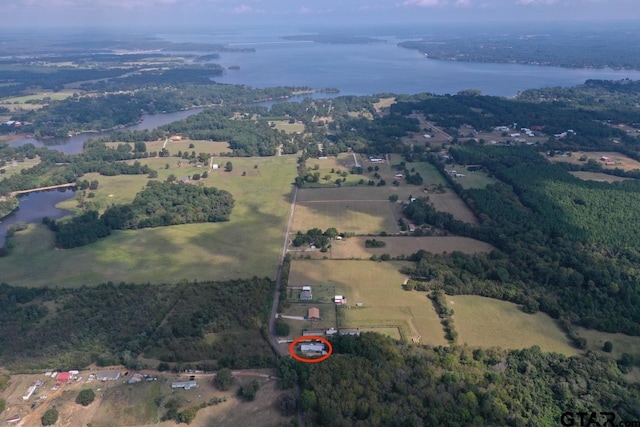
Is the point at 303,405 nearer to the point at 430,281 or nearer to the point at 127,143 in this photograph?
the point at 430,281

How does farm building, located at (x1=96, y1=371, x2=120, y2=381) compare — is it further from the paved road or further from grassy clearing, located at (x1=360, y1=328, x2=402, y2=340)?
grassy clearing, located at (x1=360, y1=328, x2=402, y2=340)

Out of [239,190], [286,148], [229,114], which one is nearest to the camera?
[239,190]

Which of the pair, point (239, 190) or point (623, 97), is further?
point (623, 97)

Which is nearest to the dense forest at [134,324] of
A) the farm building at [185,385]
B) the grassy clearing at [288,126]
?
the farm building at [185,385]

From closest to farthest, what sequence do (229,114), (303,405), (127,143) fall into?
(303,405)
(127,143)
(229,114)

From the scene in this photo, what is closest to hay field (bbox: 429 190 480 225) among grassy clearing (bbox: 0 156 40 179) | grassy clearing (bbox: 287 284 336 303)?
grassy clearing (bbox: 287 284 336 303)

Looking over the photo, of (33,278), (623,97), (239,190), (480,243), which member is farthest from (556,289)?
(623,97)
